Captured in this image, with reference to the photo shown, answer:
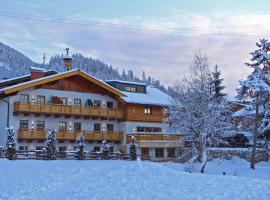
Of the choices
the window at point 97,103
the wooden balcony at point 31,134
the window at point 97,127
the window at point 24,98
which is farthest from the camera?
the window at point 97,103

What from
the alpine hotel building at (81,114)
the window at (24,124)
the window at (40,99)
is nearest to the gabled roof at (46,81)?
the alpine hotel building at (81,114)

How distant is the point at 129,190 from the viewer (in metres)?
19.0

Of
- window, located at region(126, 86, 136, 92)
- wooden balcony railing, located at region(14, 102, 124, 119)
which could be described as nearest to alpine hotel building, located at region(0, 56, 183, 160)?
wooden balcony railing, located at region(14, 102, 124, 119)

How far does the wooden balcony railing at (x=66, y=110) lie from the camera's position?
144 ft

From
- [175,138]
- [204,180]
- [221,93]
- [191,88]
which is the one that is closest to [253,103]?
[191,88]

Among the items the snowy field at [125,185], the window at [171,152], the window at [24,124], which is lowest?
the snowy field at [125,185]

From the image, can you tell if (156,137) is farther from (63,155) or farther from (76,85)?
(63,155)

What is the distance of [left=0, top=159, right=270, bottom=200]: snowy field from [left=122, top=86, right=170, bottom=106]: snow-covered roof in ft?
84.7

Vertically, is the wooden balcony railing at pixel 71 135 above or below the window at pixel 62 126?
below

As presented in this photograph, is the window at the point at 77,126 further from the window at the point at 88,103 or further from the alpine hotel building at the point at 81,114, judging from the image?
the window at the point at 88,103

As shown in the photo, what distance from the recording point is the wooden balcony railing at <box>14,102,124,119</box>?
43844 millimetres

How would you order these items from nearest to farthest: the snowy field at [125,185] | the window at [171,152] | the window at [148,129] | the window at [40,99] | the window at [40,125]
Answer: the snowy field at [125,185] → the window at [40,125] → the window at [40,99] → the window at [148,129] → the window at [171,152]

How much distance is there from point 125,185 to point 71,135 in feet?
90.0

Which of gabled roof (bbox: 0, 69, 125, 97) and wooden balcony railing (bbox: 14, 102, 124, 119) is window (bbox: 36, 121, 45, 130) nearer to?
wooden balcony railing (bbox: 14, 102, 124, 119)
